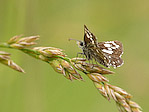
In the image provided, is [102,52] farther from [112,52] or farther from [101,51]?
[112,52]

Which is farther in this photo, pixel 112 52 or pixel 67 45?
pixel 67 45

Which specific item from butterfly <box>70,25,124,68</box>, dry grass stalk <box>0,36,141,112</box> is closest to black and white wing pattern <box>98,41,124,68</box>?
butterfly <box>70,25,124,68</box>

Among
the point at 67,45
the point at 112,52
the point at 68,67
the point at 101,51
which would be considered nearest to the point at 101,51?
the point at 101,51

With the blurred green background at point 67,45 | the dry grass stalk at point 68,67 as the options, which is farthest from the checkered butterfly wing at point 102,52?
the blurred green background at point 67,45

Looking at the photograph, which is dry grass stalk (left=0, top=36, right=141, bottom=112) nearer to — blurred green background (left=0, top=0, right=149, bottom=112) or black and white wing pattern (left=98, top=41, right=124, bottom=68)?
black and white wing pattern (left=98, top=41, right=124, bottom=68)

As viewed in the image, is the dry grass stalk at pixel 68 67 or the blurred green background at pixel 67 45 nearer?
the dry grass stalk at pixel 68 67

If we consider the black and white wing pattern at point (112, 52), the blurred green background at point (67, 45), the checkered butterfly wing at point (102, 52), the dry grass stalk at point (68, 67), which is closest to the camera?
the dry grass stalk at point (68, 67)

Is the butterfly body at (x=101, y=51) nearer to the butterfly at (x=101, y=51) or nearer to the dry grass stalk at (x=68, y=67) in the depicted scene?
the butterfly at (x=101, y=51)

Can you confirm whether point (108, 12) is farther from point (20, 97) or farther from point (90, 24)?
point (20, 97)
